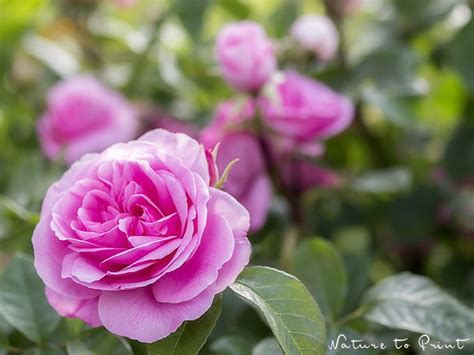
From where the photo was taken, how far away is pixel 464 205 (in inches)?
30.8

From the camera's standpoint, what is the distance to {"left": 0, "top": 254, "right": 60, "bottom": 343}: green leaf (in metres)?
0.46

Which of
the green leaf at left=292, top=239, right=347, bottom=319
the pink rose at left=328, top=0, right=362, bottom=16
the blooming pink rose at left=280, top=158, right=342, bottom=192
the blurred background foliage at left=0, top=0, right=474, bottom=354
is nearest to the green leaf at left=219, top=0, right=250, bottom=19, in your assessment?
the blurred background foliage at left=0, top=0, right=474, bottom=354

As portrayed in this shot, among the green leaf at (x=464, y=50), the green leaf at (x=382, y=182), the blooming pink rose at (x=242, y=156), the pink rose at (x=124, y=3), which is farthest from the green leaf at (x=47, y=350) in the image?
the pink rose at (x=124, y=3)

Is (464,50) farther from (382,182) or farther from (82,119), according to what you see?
(82,119)

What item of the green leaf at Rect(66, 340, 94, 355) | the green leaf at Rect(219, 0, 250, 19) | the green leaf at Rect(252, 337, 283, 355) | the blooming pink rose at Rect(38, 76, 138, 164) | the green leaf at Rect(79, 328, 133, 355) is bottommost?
the blooming pink rose at Rect(38, 76, 138, 164)

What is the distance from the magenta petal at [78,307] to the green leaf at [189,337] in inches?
1.4

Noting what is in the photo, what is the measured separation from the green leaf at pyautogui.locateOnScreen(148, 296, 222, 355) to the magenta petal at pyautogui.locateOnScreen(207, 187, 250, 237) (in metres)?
0.04

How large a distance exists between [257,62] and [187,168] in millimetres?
216

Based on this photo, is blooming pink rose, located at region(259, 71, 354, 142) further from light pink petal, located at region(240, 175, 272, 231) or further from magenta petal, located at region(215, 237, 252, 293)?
magenta petal, located at region(215, 237, 252, 293)

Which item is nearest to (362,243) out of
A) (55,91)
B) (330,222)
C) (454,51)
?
(330,222)

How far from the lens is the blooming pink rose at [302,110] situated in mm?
624

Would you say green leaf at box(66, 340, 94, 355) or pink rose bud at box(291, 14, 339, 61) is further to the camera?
pink rose bud at box(291, 14, 339, 61)

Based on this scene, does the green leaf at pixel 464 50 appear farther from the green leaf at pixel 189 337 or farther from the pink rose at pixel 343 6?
the green leaf at pixel 189 337

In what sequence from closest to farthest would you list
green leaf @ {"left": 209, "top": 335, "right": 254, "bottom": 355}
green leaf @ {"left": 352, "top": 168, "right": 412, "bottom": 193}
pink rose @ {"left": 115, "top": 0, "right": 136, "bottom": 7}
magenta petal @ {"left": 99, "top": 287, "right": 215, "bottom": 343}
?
magenta petal @ {"left": 99, "top": 287, "right": 215, "bottom": 343}, green leaf @ {"left": 209, "top": 335, "right": 254, "bottom": 355}, green leaf @ {"left": 352, "top": 168, "right": 412, "bottom": 193}, pink rose @ {"left": 115, "top": 0, "right": 136, "bottom": 7}
